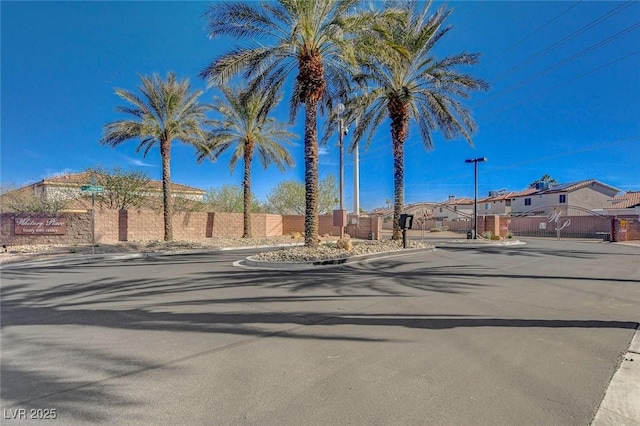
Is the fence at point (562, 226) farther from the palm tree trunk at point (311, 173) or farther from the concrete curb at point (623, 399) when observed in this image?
the concrete curb at point (623, 399)

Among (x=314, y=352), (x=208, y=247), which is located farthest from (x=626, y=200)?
(x=314, y=352)

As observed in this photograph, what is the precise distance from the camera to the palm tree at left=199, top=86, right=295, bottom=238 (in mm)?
25844

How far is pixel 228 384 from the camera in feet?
12.8

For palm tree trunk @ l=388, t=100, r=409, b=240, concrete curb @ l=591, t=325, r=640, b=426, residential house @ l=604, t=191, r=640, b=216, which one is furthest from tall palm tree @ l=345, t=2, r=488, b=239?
residential house @ l=604, t=191, r=640, b=216

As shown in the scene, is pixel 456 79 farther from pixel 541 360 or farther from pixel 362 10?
pixel 541 360

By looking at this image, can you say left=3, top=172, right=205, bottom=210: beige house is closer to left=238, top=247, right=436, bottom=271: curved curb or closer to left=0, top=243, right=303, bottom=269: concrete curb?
left=0, top=243, right=303, bottom=269: concrete curb

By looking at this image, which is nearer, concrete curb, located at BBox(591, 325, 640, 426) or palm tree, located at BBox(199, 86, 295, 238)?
concrete curb, located at BBox(591, 325, 640, 426)

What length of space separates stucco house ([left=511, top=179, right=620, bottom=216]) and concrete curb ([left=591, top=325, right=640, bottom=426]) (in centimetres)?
5339

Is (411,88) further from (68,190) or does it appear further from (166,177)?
(68,190)

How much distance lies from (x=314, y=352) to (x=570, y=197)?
58.8 meters

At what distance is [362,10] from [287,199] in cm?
Result: 3200

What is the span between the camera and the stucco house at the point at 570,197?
51.9m

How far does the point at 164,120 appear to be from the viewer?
23.6 m

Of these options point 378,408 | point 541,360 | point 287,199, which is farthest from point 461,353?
point 287,199
